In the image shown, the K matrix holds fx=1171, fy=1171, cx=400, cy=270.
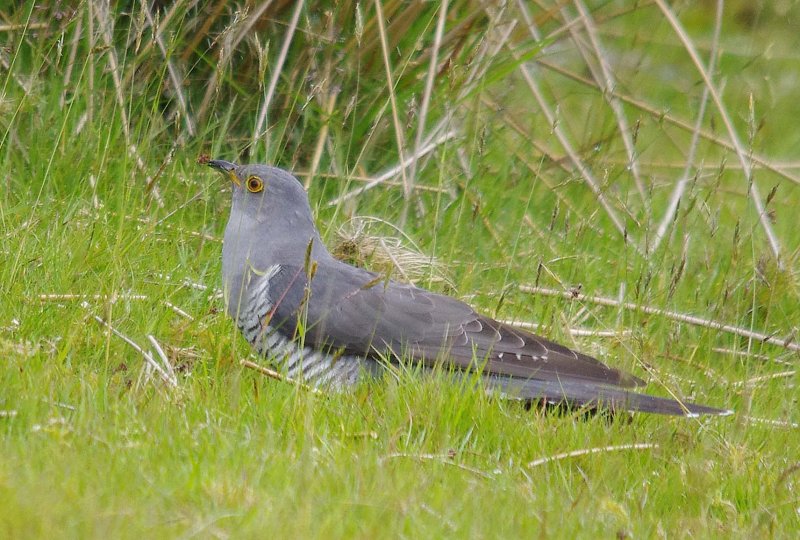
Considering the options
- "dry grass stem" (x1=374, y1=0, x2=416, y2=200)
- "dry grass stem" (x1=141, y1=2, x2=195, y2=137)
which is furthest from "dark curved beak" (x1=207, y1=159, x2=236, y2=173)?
"dry grass stem" (x1=374, y1=0, x2=416, y2=200)

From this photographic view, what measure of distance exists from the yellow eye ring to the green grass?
0.96 ft

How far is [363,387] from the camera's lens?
402cm

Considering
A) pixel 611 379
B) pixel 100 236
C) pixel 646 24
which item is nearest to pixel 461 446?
pixel 611 379

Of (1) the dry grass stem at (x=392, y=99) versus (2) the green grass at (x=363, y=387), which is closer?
(2) the green grass at (x=363, y=387)

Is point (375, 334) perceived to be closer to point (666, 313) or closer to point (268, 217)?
point (268, 217)

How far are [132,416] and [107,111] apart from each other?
7.99 ft

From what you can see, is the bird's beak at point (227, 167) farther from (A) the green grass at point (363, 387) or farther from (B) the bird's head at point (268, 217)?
(A) the green grass at point (363, 387)

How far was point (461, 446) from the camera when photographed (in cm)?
360

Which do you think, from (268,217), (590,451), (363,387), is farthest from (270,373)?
(590,451)

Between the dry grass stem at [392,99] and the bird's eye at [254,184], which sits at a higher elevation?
the dry grass stem at [392,99]

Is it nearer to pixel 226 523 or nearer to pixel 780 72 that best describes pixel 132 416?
pixel 226 523

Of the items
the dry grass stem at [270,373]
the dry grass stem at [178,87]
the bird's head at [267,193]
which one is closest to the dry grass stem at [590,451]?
the dry grass stem at [270,373]

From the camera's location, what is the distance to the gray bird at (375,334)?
4121 mm

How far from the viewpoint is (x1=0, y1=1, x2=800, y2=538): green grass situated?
2967mm
